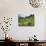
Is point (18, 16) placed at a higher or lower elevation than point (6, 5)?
lower

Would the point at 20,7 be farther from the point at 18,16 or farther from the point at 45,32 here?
the point at 45,32

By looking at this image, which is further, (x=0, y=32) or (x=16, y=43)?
(x=0, y=32)

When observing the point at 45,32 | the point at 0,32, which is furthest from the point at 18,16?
the point at 45,32

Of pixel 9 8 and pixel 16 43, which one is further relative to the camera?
pixel 9 8

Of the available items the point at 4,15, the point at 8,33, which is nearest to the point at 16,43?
the point at 8,33

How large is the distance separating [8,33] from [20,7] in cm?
121

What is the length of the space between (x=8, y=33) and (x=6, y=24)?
385 mm

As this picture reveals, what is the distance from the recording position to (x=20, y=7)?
18.4ft

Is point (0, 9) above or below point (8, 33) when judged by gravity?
above

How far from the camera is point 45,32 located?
18.7 feet

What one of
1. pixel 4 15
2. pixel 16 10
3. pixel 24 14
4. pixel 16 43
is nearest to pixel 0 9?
pixel 4 15

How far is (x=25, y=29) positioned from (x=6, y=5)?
129cm

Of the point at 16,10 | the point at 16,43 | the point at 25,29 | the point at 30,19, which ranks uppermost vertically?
the point at 16,10

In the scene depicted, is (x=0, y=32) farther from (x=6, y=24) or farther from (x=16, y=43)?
(x=16, y=43)
